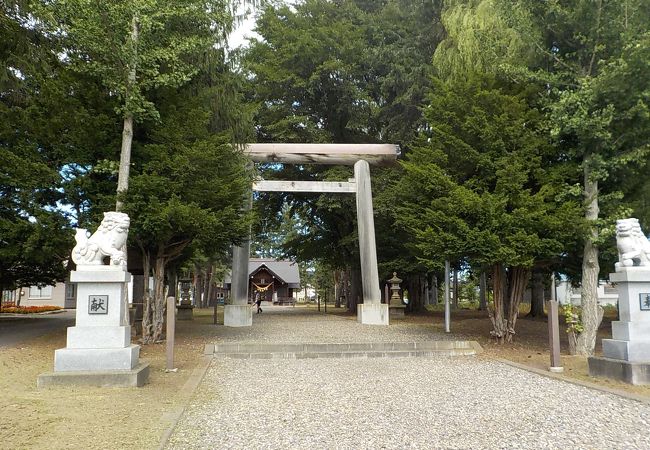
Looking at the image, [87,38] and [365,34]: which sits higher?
[365,34]

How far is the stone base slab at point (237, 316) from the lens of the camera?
1598 centimetres

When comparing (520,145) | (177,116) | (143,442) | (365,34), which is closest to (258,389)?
(143,442)

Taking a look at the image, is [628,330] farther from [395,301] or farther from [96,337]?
[395,301]

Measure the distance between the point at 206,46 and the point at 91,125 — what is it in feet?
9.49

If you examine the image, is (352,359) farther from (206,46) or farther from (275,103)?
(275,103)

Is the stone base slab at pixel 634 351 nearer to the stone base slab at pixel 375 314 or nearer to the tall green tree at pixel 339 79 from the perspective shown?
the stone base slab at pixel 375 314

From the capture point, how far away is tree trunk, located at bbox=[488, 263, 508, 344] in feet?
39.6

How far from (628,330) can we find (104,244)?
7.83m

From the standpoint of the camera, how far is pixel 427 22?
65.4ft

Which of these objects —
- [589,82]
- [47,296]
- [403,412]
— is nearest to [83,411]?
[403,412]

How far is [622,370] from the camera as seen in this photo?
7.52 meters

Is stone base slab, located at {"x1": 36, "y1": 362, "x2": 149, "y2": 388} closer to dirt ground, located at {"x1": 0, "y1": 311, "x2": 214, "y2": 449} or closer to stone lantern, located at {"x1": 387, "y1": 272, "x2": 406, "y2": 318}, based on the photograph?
dirt ground, located at {"x1": 0, "y1": 311, "x2": 214, "y2": 449}

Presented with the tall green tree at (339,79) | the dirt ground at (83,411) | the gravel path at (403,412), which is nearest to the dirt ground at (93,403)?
the dirt ground at (83,411)

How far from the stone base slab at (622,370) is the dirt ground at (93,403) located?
137 millimetres
